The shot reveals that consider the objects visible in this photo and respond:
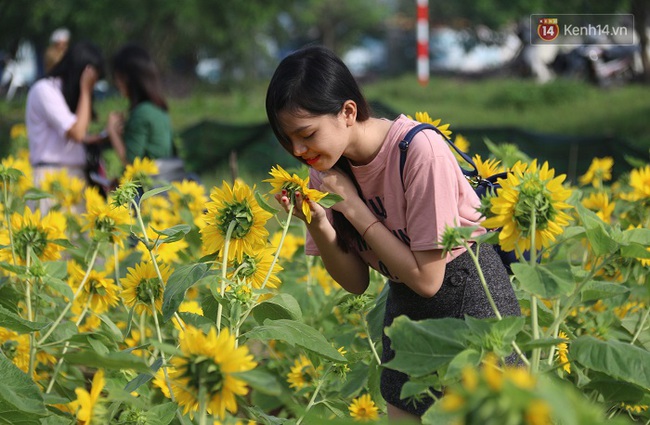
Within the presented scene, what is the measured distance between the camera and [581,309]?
2.48 meters

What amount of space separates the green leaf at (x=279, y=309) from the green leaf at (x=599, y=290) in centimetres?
46

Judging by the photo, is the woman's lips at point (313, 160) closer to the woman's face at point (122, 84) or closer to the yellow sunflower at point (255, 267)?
the yellow sunflower at point (255, 267)

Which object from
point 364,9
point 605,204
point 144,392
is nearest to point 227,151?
point 605,204

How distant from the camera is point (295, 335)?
5.16 ft

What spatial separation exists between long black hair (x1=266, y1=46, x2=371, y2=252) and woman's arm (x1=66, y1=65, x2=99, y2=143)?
8.85 ft

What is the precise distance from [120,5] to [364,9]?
15.9 metres

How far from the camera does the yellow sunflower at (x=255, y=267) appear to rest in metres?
1.70

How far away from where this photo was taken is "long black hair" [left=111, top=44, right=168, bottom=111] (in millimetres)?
4402

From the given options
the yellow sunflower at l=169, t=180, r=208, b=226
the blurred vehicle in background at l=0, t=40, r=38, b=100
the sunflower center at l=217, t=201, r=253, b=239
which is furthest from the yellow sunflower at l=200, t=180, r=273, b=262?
the blurred vehicle in background at l=0, t=40, r=38, b=100

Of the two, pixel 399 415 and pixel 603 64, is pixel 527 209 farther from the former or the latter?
pixel 603 64

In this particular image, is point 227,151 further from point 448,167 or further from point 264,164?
point 448,167

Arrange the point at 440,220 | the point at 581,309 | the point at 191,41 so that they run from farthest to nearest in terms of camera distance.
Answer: the point at 191,41 → the point at 581,309 → the point at 440,220

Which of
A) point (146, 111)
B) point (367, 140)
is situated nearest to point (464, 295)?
point (367, 140)

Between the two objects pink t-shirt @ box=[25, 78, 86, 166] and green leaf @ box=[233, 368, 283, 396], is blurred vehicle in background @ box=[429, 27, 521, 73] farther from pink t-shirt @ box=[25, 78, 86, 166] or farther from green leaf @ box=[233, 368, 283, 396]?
green leaf @ box=[233, 368, 283, 396]
